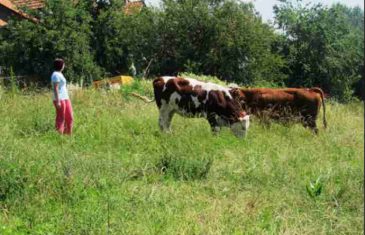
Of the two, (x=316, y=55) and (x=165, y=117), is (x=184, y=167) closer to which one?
(x=165, y=117)

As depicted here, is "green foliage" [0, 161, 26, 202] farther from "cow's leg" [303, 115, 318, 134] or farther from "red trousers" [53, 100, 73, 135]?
"cow's leg" [303, 115, 318, 134]

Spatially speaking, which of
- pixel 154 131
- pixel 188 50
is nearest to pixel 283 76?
pixel 188 50

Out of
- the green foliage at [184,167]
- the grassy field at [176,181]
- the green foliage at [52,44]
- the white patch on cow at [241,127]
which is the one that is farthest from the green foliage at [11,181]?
the green foliage at [52,44]

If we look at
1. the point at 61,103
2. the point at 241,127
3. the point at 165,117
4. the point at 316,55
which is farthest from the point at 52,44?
the point at 241,127

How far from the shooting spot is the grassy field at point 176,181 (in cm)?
403

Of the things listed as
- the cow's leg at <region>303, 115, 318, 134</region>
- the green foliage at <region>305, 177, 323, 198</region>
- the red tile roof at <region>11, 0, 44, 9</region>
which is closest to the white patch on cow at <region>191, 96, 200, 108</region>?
the cow's leg at <region>303, 115, 318, 134</region>

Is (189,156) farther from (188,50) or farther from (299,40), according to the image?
(299,40)

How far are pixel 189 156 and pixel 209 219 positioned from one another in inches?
86.6

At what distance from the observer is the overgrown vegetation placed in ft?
73.8

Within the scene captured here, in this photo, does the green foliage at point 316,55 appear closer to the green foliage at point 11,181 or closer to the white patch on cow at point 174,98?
the white patch on cow at point 174,98

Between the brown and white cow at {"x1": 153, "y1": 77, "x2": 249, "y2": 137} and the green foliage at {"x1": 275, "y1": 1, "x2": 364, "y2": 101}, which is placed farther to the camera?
the green foliage at {"x1": 275, "y1": 1, "x2": 364, "y2": 101}

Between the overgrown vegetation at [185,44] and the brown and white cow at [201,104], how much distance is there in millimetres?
11519

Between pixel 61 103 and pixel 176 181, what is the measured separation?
3480 millimetres

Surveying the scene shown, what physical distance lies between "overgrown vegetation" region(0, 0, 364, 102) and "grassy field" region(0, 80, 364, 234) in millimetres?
12927
